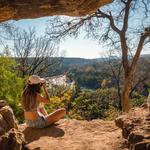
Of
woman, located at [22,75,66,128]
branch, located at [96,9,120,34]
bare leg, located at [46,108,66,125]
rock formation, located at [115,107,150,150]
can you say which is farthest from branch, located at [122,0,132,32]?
rock formation, located at [115,107,150,150]

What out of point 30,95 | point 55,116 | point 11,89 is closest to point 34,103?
point 30,95

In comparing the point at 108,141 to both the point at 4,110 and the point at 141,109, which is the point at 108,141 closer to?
the point at 141,109

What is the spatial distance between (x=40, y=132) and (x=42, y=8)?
140 inches

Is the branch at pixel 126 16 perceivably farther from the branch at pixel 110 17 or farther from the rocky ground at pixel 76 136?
the rocky ground at pixel 76 136

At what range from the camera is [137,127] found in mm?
5621

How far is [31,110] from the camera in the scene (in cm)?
802

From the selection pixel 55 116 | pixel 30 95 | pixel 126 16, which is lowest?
pixel 55 116

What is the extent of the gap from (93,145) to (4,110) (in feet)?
5.45

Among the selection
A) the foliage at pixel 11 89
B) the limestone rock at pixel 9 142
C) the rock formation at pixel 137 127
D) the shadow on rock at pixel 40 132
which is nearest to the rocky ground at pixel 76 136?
the shadow on rock at pixel 40 132

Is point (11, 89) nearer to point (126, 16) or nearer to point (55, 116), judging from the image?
point (55, 116)

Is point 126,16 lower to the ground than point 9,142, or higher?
higher

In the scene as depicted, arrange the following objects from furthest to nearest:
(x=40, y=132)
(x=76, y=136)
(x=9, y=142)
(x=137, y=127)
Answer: (x=40, y=132) < (x=76, y=136) < (x=137, y=127) < (x=9, y=142)

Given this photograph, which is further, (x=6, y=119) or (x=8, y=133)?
(x=6, y=119)

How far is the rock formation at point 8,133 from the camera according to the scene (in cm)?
540
